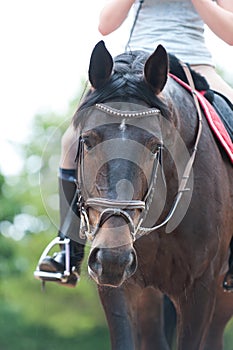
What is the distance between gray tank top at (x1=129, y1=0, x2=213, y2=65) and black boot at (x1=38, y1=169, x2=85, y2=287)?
1.08 meters

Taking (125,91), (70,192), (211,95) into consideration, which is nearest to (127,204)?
(125,91)

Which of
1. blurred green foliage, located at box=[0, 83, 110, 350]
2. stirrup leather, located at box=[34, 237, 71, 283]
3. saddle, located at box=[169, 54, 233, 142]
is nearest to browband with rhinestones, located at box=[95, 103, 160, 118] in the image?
saddle, located at box=[169, 54, 233, 142]

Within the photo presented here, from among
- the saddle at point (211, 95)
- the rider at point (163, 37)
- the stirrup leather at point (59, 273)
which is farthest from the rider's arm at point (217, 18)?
the stirrup leather at point (59, 273)

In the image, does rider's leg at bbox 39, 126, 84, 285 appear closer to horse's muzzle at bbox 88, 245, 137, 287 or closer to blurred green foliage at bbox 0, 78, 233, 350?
horse's muzzle at bbox 88, 245, 137, 287

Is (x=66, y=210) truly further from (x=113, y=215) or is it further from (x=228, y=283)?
(x=113, y=215)

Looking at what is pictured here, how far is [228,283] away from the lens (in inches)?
294

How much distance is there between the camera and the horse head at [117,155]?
5504mm

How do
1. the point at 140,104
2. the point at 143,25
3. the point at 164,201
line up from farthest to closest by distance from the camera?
1. the point at 143,25
2. the point at 164,201
3. the point at 140,104

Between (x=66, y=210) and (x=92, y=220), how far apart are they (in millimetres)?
1729

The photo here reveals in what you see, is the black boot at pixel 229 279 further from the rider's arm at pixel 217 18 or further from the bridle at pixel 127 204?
the rider's arm at pixel 217 18

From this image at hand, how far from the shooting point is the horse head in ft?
18.1

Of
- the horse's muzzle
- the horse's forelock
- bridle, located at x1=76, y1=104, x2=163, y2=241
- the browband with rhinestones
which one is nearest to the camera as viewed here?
the horse's muzzle

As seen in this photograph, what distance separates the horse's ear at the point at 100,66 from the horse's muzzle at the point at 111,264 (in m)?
1.02

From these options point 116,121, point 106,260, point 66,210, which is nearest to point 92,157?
point 116,121
